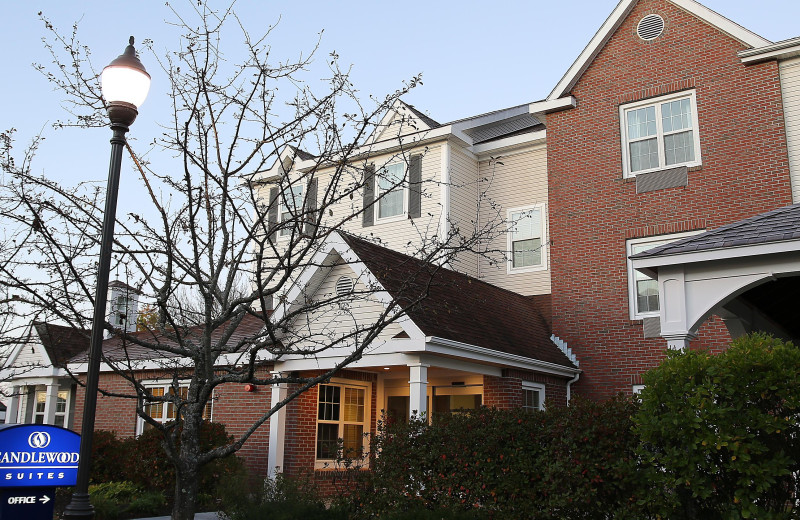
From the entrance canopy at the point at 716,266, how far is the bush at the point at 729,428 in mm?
1653

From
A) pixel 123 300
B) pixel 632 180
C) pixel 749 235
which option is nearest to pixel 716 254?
pixel 749 235

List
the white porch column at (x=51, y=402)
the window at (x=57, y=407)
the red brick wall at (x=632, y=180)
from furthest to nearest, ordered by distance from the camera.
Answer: the window at (x=57, y=407) → the white porch column at (x=51, y=402) → the red brick wall at (x=632, y=180)

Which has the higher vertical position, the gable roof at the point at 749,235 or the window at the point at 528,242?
the window at the point at 528,242

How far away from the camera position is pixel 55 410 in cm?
2120

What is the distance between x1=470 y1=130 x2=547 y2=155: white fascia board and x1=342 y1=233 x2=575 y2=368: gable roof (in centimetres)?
393

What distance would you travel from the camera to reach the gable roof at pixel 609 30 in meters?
15.1

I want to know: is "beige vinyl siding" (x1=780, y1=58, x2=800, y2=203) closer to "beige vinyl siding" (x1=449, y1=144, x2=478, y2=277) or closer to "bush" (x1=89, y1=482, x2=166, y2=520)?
"beige vinyl siding" (x1=449, y1=144, x2=478, y2=277)

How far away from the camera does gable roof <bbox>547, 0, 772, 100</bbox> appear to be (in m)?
15.1

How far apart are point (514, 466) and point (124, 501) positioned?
7706mm

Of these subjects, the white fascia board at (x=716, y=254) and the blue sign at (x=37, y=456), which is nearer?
the blue sign at (x=37, y=456)

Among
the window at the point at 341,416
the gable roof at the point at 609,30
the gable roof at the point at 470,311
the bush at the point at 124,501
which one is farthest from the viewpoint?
the gable roof at the point at 609,30

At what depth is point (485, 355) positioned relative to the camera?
41.5 feet

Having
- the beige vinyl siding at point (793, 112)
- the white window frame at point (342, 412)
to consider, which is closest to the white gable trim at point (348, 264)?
the white window frame at point (342, 412)

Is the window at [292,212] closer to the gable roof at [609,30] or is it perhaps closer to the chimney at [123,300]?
the chimney at [123,300]
